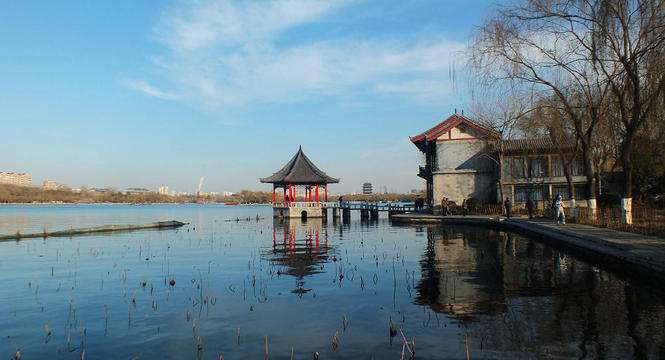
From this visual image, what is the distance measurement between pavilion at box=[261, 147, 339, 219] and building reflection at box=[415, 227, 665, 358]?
3464 cm

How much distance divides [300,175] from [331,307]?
4151cm

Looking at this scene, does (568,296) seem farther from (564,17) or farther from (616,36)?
(564,17)

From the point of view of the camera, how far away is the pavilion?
52406mm

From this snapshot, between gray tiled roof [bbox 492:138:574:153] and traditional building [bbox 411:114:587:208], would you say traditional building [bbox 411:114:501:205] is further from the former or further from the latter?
gray tiled roof [bbox 492:138:574:153]

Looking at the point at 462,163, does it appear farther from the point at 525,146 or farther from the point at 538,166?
the point at 525,146

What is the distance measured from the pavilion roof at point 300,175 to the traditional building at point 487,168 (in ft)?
43.8

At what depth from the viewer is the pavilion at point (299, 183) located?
172 feet

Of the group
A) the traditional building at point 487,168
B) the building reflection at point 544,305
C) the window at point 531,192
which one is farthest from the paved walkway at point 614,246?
the window at point 531,192

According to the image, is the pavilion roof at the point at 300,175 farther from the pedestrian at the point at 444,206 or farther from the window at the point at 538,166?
the window at the point at 538,166

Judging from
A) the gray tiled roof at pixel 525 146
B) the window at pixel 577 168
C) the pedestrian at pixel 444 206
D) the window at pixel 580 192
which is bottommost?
the pedestrian at pixel 444 206

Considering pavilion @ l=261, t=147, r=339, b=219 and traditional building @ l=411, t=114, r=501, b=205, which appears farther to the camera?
pavilion @ l=261, t=147, r=339, b=219

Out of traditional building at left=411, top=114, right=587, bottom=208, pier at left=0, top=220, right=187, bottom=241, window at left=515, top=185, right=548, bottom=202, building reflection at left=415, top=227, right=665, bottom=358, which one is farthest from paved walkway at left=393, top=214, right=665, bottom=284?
pier at left=0, top=220, right=187, bottom=241

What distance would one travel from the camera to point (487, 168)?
4072 cm

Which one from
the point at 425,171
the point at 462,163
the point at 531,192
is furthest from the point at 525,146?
the point at 425,171
